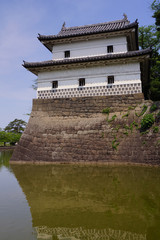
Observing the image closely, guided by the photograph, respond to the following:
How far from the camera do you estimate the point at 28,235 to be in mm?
3330

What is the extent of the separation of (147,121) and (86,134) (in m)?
4.40

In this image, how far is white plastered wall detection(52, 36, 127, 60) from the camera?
15164 mm

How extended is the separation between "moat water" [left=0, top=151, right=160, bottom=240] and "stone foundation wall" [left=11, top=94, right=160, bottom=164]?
182 inches

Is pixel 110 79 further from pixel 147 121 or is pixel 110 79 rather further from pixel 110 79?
pixel 147 121

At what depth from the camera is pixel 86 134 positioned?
42.0ft

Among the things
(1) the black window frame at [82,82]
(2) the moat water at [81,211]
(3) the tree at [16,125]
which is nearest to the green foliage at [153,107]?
(1) the black window frame at [82,82]

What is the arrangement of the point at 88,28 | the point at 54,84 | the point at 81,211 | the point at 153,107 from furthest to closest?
1. the point at 88,28
2. the point at 54,84
3. the point at 153,107
4. the point at 81,211

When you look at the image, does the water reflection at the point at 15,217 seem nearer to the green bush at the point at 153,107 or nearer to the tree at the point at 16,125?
the green bush at the point at 153,107

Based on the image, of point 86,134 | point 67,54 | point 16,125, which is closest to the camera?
point 86,134

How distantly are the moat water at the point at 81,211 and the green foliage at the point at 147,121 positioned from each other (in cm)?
526

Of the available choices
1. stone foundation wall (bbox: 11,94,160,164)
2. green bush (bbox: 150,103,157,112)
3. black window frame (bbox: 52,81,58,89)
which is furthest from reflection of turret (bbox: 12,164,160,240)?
black window frame (bbox: 52,81,58,89)

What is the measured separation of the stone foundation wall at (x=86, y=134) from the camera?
37.6ft

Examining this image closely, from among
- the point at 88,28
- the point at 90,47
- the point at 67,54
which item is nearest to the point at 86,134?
the point at 90,47

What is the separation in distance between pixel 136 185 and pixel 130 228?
321cm
